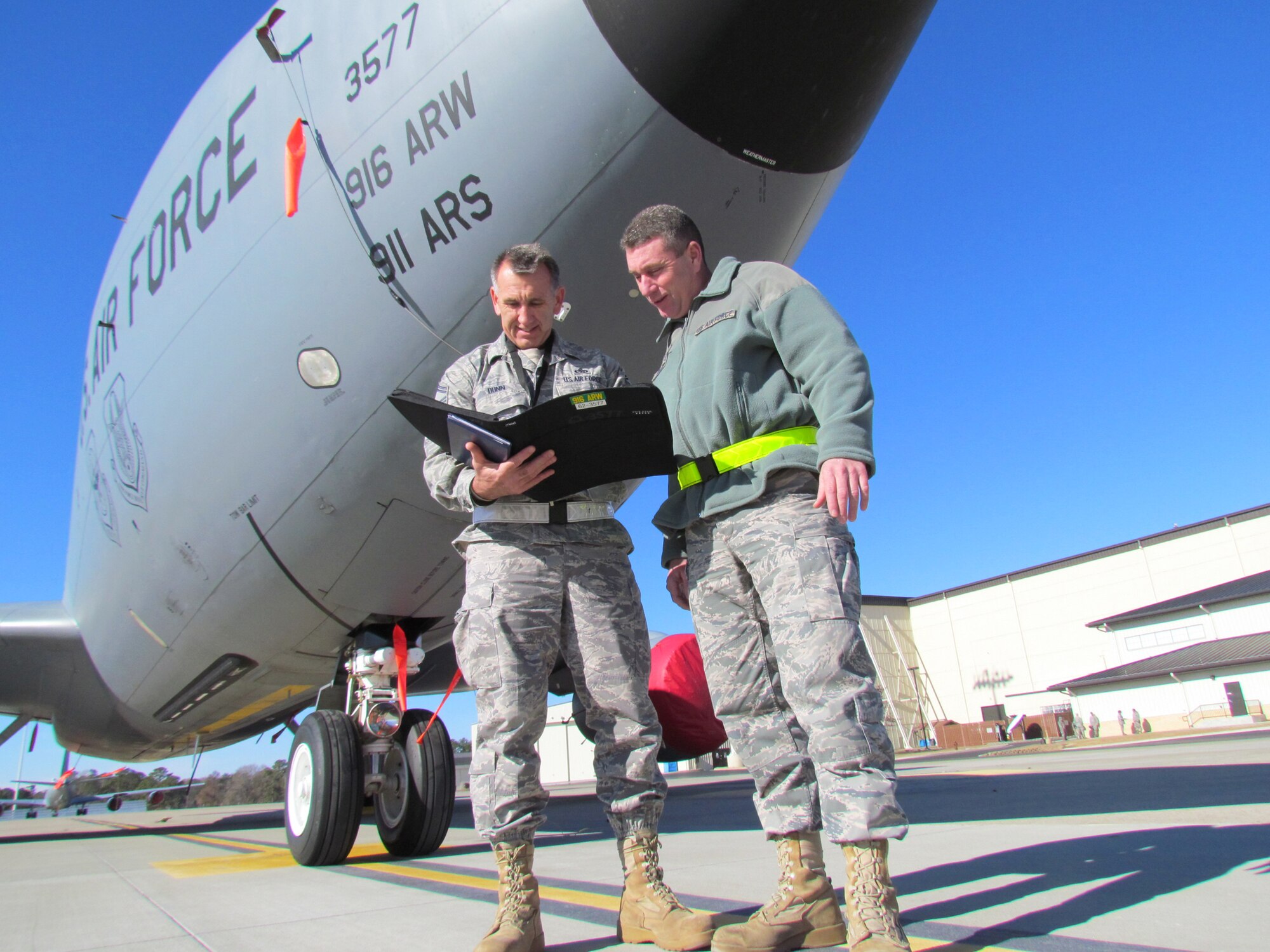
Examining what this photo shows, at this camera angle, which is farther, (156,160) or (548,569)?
(156,160)

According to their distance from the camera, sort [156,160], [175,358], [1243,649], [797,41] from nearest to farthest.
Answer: [797,41]
[175,358]
[156,160]
[1243,649]

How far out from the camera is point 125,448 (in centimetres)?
482

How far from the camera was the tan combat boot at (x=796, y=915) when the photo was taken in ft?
5.83

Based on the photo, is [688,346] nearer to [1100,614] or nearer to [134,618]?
[134,618]

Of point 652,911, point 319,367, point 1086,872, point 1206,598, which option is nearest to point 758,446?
point 652,911

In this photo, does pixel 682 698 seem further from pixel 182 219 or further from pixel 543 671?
pixel 182 219

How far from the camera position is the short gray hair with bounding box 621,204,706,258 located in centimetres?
232

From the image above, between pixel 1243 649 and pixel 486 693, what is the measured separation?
32.6 m

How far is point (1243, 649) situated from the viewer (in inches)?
1053

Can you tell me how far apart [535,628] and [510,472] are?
46cm

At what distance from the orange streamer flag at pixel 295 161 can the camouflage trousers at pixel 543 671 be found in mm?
2191

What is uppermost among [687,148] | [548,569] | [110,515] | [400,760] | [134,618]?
[687,148]

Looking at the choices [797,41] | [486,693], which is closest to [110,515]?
[486,693]

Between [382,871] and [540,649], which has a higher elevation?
[540,649]
